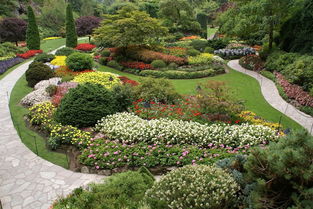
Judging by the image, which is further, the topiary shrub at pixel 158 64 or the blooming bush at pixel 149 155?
the topiary shrub at pixel 158 64

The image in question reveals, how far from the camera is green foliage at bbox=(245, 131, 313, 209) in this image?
3.56 metres

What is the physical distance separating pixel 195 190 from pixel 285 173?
1.57 meters

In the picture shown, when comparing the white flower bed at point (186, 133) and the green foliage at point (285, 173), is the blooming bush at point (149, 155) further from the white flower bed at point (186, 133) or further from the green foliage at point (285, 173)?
the green foliage at point (285, 173)

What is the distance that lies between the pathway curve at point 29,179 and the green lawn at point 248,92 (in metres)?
6.81

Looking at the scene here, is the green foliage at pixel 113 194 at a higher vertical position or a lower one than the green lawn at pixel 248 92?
higher

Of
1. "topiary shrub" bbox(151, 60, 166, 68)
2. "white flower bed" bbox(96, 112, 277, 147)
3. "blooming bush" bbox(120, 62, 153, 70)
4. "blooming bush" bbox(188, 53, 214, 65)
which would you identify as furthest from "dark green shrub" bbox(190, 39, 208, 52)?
"white flower bed" bbox(96, 112, 277, 147)

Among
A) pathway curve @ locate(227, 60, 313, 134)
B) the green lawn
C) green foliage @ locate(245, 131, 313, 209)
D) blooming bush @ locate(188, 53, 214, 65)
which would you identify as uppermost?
green foliage @ locate(245, 131, 313, 209)

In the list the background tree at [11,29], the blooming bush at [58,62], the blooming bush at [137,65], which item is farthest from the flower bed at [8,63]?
the blooming bush at [137,65]

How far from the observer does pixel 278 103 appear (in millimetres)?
11609

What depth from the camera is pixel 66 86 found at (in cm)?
1260

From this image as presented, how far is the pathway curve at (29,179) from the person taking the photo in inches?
234

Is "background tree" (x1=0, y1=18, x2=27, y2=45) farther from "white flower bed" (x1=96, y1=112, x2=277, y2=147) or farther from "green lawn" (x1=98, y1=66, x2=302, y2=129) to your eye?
"white flower bed" (x1=96, y1=112, x2=277, y2=147)

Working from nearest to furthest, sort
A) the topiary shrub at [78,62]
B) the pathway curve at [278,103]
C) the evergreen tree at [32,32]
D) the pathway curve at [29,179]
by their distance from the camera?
the pathway curve at [29,179]
the pathway curve at [278,103]
the topiary shrub at [78,62]
the evergreen tree at [32,32]

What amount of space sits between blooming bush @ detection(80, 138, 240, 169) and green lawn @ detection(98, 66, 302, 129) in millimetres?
3432
